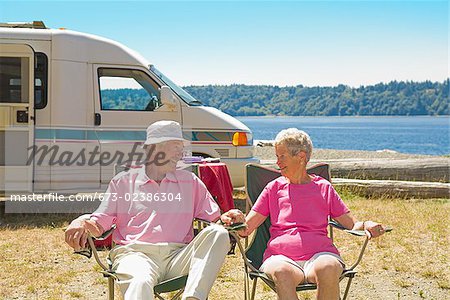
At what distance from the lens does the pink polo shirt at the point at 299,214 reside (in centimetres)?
306

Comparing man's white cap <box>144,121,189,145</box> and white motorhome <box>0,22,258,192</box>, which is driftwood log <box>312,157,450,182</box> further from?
man's white cap <box>144,121,189,145</box>

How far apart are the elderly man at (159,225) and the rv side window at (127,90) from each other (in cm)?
332

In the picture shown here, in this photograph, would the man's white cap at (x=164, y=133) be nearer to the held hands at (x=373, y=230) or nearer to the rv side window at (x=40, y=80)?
the held hands at (x=373, y=230)

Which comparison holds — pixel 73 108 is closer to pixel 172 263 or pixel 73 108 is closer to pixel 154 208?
pixel 154 208

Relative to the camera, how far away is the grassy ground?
392 centimetres

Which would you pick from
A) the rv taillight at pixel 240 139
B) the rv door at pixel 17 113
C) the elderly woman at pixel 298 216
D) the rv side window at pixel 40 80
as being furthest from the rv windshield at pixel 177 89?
the elderly woman at pixel 298 216

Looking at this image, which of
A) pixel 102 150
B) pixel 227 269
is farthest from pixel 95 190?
pixel 227 269

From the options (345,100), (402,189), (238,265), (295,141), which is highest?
(345,100)

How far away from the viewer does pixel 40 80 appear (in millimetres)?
6191

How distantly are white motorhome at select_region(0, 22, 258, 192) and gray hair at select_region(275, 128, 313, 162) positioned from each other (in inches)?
133

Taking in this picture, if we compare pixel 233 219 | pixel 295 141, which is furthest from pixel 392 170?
pixel 233 219

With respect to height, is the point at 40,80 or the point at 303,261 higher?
the point at 40,80

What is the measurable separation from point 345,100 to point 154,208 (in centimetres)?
9716

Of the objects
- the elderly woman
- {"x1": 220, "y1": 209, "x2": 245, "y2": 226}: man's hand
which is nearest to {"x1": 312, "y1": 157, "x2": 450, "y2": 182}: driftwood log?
the elderly woman
